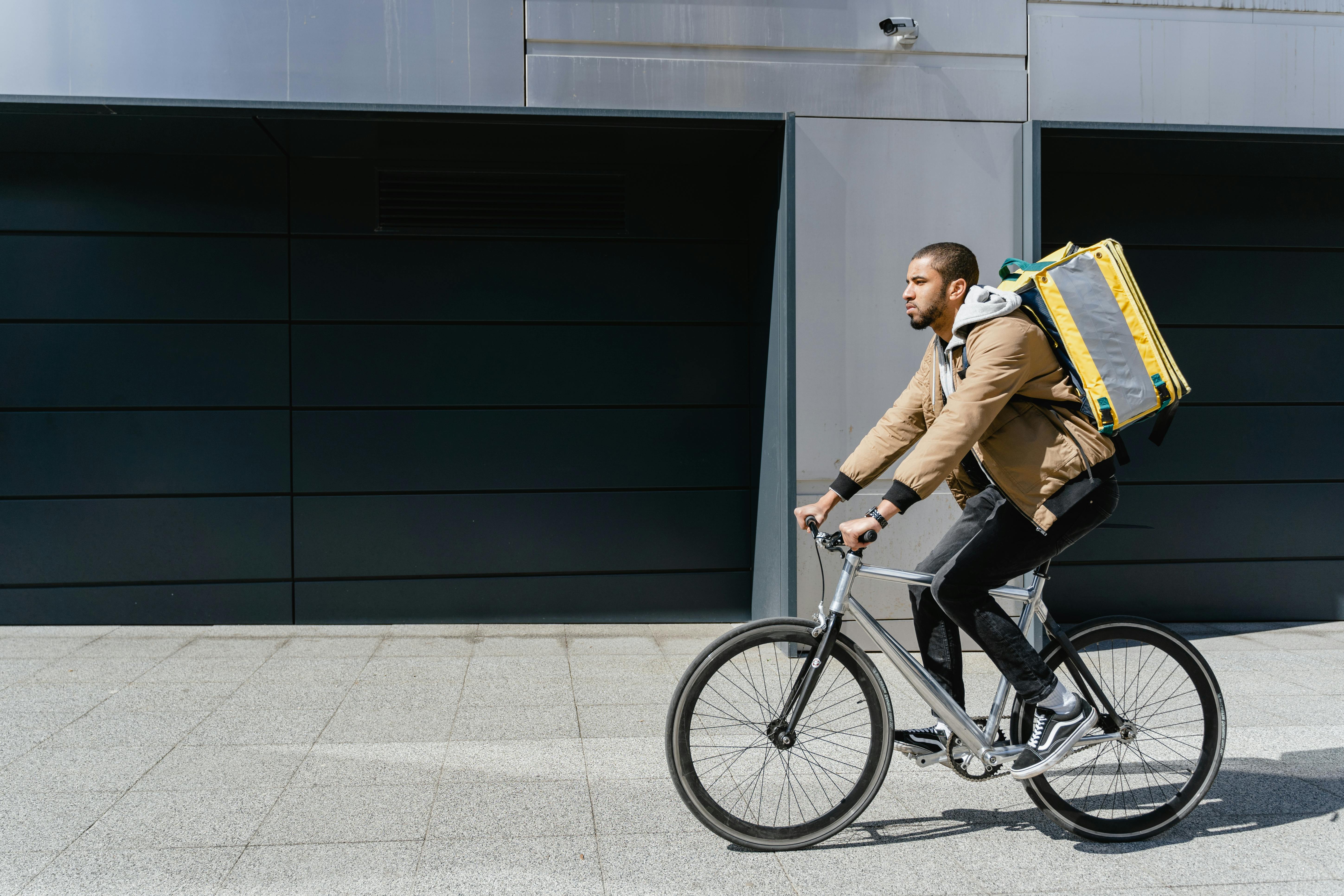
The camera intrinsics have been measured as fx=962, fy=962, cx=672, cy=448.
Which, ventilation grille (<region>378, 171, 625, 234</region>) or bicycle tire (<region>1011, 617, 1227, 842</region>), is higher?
ventilation grille (<region>378, 171, 625, 234</region>)

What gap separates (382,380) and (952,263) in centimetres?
451

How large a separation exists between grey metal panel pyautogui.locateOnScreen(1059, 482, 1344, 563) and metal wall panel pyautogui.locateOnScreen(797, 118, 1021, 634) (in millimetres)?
1926

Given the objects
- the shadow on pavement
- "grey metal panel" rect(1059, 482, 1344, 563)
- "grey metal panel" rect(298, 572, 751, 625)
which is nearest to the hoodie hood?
the shadow on pavement

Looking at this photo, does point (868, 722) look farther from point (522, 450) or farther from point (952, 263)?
point (522, 450)

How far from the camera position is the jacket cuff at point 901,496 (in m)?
2.88

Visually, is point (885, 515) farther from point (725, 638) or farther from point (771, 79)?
point (771, 79)

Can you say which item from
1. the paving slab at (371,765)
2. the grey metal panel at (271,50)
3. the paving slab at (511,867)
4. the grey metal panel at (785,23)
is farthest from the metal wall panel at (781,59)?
the paving slab at (511,867)

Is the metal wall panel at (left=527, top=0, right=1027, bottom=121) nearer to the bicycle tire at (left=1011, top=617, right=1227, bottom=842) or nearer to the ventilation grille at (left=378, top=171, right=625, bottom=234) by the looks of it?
the ventilation grille at (left=378, top=171, right=625, bottom=234)

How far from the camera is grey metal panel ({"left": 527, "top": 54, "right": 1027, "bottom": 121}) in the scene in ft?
18.5

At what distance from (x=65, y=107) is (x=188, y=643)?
3.21 metres

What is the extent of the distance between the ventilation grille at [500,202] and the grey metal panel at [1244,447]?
4093 mm

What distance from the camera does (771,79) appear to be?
18.8 ft

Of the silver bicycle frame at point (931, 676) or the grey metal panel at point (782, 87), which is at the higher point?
the grey metal panel at point (782, 87)

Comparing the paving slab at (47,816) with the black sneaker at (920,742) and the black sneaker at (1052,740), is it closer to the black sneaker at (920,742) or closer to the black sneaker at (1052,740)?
the black sneaker at (920,742)
